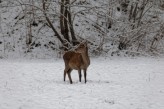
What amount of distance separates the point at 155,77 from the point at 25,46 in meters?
9.63

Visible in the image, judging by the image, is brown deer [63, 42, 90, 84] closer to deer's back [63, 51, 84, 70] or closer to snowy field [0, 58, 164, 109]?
deer's back [63, 51, 84, 70]

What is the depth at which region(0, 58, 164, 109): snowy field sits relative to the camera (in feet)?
26.3

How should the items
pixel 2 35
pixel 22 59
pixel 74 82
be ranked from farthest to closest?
1. pixel 2 35
2. pixel 22 59
3. pixel 74 82

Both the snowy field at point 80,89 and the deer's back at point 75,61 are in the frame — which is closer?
the snowy field at point 80,89

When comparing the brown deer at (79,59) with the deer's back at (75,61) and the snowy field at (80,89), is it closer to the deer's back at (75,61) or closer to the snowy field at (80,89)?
the deer's back at (75,61)

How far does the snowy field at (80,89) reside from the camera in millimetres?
8023

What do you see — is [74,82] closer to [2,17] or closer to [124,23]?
[124,23]

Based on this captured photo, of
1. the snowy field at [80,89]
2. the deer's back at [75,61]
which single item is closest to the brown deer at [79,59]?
the deer's back at [75,61]

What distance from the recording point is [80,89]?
9609 millimetres

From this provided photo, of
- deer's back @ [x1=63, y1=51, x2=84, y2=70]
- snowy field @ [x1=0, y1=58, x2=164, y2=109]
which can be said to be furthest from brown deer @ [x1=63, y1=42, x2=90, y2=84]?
snowy field @ [x1=0, y1=58, x2=164, y2=109]

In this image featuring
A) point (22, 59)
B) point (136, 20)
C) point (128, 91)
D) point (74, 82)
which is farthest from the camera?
point (136, 20)

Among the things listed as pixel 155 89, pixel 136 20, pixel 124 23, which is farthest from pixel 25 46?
pixel 155 89

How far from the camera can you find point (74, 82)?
11.0 meters

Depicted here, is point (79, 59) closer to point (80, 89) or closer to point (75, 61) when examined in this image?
point (75, 61)
